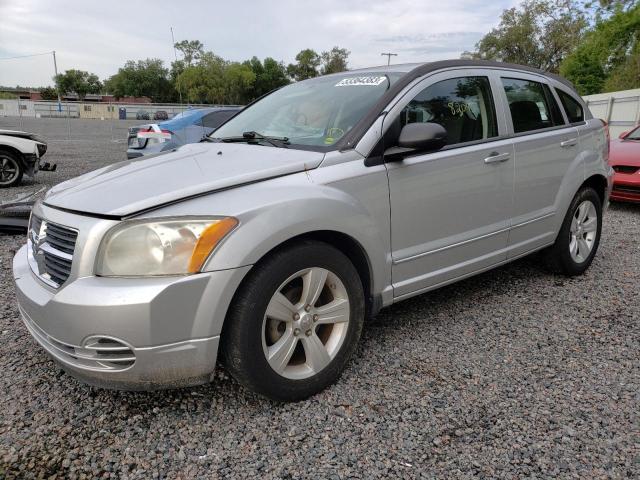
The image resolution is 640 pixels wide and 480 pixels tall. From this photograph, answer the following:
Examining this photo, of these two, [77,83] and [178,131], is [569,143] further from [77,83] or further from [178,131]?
[77,83]

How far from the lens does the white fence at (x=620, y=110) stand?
1603 centimetres

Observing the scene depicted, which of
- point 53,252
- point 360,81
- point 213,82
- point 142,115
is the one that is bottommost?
point 53,252

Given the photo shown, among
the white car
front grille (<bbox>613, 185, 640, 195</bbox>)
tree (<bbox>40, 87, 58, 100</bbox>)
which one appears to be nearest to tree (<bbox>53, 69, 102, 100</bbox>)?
tree (<bbox>40, 87, 58, 100</bbox>)

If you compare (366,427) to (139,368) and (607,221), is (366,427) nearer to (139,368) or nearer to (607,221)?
(139,368)

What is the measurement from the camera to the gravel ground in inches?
81.5

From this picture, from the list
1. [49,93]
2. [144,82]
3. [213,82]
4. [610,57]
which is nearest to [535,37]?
[610,57]

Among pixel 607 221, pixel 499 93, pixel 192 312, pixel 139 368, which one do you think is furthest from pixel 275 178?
pixel 607 221

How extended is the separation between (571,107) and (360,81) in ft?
6.86

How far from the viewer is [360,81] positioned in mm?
3232

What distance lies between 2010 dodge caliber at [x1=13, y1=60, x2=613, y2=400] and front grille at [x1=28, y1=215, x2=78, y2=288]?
0.04 feet

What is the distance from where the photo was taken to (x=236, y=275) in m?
2.13

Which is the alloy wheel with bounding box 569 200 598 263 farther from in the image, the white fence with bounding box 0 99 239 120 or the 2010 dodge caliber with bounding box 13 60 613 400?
the white fence with bounding box 0 99 239 120

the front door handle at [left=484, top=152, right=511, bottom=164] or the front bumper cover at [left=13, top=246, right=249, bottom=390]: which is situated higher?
the front door handle at [left=484, top=152, right=511, bottom=164]

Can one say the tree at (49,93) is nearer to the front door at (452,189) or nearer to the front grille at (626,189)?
the front grille at (626,189)
